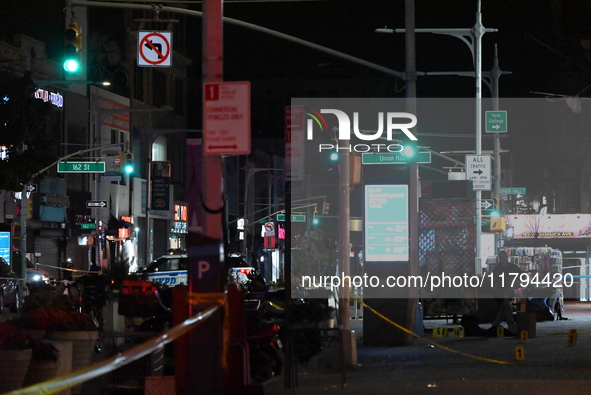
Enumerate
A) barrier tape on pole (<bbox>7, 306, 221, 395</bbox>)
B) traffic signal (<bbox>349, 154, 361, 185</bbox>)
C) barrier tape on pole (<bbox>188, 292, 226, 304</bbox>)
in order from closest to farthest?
barrier tape on pole (<bbox>7, 306, 221, 395</bbox>)
barrier tape on pole (<bbox>188, 292, 226, 304</bbox>)
traffic signal (<bbox>349, 154, 361, 185</bbox>)

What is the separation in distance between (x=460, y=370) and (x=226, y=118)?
6.70 meters

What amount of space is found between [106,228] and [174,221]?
452 inches

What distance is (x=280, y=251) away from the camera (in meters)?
78.7

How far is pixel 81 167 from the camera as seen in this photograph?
3575 cm

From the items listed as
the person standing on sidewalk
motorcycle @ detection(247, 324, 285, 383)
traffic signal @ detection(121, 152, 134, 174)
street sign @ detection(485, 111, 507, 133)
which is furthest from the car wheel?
street sign @ detection(485, 111, 507, 133)

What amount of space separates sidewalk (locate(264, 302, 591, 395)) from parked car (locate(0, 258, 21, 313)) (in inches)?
453

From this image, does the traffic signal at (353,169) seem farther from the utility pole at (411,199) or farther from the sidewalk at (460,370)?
the sidewalk at (460,370)

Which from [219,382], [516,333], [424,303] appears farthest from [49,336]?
[424,303]

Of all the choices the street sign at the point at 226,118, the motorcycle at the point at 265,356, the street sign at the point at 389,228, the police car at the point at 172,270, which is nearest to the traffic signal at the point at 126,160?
the police car at the point at 172,270

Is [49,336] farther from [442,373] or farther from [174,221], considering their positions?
[174,221]

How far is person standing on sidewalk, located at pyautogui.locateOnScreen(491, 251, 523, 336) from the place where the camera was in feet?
69.5

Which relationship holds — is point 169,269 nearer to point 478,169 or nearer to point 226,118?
point 478,169

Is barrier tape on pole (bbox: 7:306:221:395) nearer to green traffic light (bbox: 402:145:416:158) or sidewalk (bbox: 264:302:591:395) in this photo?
sidewalk (bbox: 264:302:591:395)

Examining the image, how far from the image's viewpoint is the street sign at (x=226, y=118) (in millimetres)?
8797
